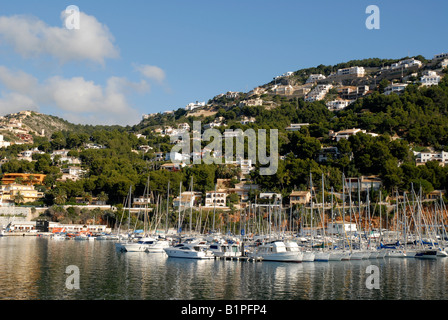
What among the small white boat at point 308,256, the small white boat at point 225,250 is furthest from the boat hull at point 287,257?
the small white boat at point 225,250

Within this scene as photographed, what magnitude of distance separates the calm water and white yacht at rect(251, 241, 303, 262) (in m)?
1.09

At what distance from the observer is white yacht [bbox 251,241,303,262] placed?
4472 centimetres

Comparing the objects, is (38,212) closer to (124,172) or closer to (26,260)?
(124,172)

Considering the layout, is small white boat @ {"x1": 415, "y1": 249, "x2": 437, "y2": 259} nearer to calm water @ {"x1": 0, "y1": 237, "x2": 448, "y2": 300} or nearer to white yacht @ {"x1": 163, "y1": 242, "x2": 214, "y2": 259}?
calm water @ {"x1": 0, "y1": 237, "x2": 448, "y2": 300}

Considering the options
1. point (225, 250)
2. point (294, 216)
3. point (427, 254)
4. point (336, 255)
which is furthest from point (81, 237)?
point (427, 254)

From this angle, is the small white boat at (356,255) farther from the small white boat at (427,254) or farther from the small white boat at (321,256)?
the small white boat at (427,254)

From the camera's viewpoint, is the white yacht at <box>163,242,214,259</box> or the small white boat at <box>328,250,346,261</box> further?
the white yacht at <box>163,242,214,259</box>

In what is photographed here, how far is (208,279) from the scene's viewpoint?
1350 inches

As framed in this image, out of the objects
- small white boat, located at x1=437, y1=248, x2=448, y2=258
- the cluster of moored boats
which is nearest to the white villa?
the cluster of moored boats

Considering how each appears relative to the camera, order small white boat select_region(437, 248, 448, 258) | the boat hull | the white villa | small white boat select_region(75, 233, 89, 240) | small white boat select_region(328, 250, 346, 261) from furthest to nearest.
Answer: the white villa → small white boat select_region(75, 233, 89, 240) → small white boat select_region(437, 248, 448, 258) → small white boat select_region(328, 250, 346, 261) → the boat hull

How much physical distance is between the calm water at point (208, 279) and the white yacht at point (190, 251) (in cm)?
100

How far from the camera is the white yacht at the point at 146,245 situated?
5344 cm

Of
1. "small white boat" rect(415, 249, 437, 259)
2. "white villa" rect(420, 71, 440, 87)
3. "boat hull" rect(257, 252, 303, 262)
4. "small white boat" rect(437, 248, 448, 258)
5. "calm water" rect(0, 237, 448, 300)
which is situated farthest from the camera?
"white villa" rect(420, 71, 440, 87)
